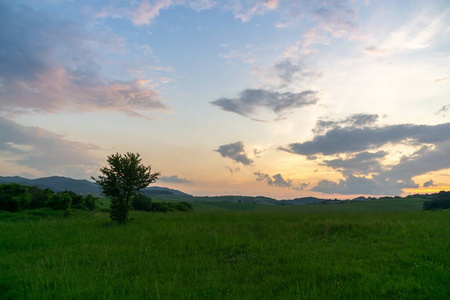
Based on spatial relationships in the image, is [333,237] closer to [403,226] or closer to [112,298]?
[403,226]

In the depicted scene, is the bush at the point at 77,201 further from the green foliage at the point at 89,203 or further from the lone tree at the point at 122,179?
the lone tree at the point at 122,179

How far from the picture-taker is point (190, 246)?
12.2 metres

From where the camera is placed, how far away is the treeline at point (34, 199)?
26.0m

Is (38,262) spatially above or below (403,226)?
below

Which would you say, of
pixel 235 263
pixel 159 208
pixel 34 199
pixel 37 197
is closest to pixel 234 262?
pixel 235 263

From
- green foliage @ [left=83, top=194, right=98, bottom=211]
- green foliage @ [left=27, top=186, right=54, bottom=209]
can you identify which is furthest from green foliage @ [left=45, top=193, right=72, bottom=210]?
green foliage @ [left=83, top=194, right=98, bottom=211]

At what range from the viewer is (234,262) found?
10.1 metres

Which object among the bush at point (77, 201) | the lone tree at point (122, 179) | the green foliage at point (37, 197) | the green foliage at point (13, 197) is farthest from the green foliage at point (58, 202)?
the lone tree at point (122, 179)

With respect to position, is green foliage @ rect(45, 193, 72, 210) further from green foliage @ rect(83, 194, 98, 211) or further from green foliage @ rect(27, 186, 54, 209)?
green foliage @ rect(83, 194, 98, 211)

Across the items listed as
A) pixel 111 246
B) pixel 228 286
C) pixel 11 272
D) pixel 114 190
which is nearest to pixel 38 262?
pixel 11 272

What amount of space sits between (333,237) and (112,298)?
1028cm

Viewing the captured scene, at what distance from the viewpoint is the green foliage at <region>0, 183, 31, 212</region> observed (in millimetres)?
25828

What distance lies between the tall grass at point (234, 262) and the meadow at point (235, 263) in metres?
0.03

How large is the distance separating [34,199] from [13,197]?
12.8ft
